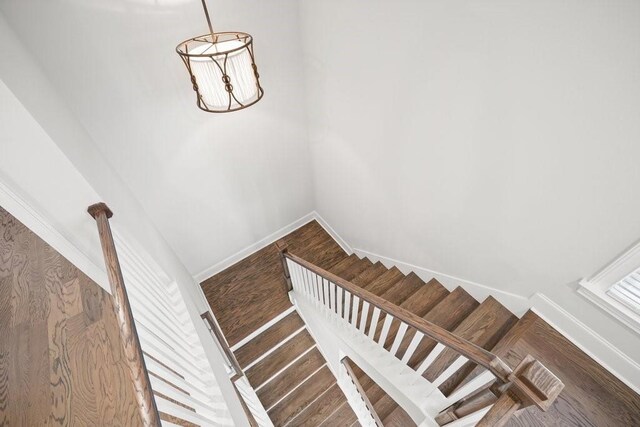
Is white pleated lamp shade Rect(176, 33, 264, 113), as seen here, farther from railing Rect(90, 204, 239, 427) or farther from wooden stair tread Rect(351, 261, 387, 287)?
wooden stair tread Rect(351, 261, 387, 287)

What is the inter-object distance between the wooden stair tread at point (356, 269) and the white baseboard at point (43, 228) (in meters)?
2.37

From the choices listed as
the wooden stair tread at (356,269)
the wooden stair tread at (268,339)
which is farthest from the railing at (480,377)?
the wooden stair tread at (268,339)

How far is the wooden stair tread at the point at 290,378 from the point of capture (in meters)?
2.97

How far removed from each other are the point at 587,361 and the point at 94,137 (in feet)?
12.0

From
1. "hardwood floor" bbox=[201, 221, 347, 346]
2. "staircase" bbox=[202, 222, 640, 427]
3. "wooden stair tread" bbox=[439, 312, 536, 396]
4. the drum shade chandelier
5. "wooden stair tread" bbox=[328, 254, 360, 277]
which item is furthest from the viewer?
"wooden stair tread" bbox=[328, 254, 360, 277]

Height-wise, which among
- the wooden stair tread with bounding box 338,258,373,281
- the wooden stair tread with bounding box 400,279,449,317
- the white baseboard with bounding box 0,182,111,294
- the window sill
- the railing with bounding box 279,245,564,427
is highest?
the white baseboard with bounding box 0,182,111,294

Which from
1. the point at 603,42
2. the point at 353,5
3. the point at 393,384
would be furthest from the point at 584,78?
the point at 393,384

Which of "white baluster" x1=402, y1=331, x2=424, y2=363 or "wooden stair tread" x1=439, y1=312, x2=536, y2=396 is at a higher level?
"white baluster" x1=402, y1=331, x2=424, y2=363

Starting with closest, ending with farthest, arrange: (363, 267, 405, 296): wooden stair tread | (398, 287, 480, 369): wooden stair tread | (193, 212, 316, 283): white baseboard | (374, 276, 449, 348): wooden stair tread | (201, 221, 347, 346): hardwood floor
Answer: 1. (398, 287, 480, 369): wooden stair tread
2. (374, 276, 449, 348): wooden stair tread
3. (363, 267, 405, 296): wooden stair tread
4. (201, 221, 347, 346): hardwood floor
5. (193, 212, 316, 283): white baseboard

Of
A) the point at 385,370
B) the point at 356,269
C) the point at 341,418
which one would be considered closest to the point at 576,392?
the point at 385,370

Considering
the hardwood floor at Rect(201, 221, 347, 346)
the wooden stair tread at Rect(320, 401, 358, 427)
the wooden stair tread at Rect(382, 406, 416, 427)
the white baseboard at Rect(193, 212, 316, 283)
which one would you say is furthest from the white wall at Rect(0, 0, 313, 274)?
the wooden stair tread at Rect(382, 406, 416, 427)

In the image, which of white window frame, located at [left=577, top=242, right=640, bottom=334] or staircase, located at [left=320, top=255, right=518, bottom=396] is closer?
white window frame, located at [left=577, top=242, right=640, bottom=334]

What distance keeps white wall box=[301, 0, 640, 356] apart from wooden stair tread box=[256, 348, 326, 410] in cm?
180

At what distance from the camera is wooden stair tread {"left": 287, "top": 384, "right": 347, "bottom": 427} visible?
2.98 meters
